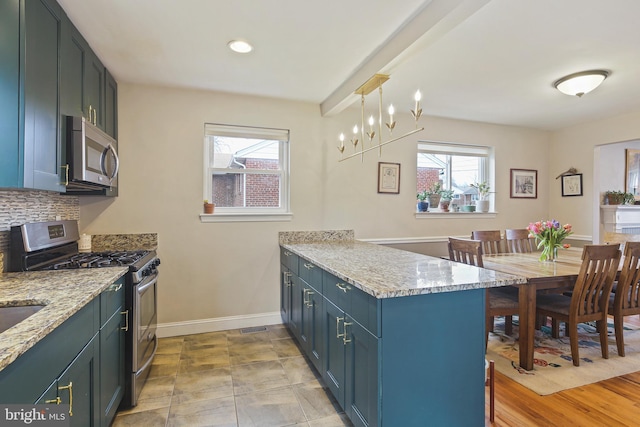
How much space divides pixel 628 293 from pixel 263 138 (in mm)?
3622

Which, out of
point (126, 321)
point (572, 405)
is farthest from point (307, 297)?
point (572, 405)

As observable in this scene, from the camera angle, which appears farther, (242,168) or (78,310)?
(242,168)

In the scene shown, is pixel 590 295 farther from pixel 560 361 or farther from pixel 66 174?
pixel 66 174

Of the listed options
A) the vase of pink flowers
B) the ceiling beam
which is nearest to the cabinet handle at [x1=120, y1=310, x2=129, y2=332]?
the ceiling beam

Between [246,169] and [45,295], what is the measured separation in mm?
2267

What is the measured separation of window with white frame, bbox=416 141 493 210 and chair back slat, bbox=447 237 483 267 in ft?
4.46

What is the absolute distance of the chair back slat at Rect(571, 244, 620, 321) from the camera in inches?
95.1

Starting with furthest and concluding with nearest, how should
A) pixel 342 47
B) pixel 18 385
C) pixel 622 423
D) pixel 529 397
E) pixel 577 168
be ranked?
1. pixel 577 168
2. pixel 342 47
3. pixel 529 397
4. pixel 622 423
5. pixel 18 385

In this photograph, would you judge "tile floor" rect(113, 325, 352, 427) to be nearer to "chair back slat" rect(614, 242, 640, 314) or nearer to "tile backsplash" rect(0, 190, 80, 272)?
"tile backsplash" rect(0, 190, 80, 272)

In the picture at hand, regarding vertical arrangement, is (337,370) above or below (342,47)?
below

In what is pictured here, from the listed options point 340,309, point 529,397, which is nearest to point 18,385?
point 340,309

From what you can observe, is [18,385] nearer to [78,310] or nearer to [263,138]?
[78,310]

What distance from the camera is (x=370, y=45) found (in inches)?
92.1

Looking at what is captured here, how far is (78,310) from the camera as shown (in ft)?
4.38
